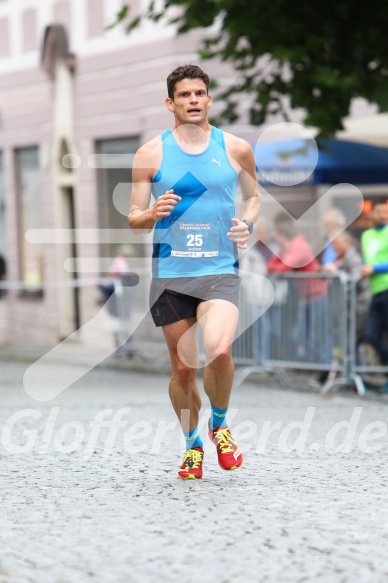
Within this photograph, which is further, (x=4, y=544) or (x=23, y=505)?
(x=23, y=505)

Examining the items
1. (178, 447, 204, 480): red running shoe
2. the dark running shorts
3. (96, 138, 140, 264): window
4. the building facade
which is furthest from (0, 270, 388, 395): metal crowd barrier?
(96, 138, 140, 264): window

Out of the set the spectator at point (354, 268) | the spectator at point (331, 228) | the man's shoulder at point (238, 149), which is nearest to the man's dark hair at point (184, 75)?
the man's shoulder at point (238, 149)

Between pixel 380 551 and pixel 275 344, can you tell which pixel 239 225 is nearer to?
pixel 380 551

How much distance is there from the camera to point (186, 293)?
6895 mm

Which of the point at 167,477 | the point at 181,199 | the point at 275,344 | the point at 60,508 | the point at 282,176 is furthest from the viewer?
the point at 282,176

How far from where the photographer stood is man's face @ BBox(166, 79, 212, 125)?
6730 millimetres

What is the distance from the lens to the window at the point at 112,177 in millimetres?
20688

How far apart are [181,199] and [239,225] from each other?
30 centimetres

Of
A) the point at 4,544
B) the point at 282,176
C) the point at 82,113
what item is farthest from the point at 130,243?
the point at 4,544

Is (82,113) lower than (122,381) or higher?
higher

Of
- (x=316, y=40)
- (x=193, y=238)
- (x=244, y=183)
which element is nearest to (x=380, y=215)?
(x=316, y=40)

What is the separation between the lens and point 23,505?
6.47m

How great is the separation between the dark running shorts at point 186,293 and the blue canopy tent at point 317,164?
8216mm

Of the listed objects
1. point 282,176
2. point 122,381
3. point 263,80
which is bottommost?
point 122,381
